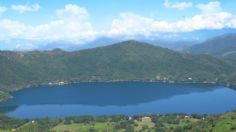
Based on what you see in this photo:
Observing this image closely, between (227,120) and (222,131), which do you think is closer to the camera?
(222,131)

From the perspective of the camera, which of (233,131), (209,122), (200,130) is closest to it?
(233,131)

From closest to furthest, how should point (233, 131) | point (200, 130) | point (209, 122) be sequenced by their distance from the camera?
point (233, 131)
point (200, 130)
point (209, 122)

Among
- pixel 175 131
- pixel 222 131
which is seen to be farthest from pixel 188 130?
pixel 222 131

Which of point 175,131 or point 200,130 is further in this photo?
point 175,131

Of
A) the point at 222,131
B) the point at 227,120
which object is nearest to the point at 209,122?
the point at 227,120

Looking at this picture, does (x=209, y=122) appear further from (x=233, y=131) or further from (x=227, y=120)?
(x=233, y=131)

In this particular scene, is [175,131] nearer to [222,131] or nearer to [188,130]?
[188,130]

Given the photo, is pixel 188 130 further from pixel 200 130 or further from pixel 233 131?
pixel 233 131
